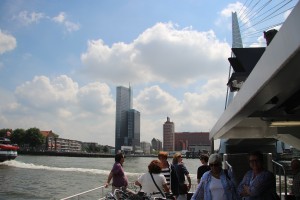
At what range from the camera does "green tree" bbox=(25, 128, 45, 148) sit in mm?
160375

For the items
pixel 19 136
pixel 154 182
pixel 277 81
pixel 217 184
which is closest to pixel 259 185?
pixel 217 184

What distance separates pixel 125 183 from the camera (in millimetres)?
8703

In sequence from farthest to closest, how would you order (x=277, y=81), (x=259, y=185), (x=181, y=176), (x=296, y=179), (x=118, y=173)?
1. (x=118, y=173)
2. (x=181, y=176)
3. (x=296, y=179)
4. (x=259, y=185)
5. (x=277, y=81)

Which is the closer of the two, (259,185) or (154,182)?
(259,185)

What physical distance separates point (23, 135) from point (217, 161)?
16588 centimetres

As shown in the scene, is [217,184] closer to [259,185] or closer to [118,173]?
[259,185]

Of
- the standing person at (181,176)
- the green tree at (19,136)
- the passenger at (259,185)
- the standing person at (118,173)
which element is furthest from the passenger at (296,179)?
the green tree at (19,136)

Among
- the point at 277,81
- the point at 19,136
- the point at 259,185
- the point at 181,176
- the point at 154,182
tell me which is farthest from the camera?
the point at 19,136

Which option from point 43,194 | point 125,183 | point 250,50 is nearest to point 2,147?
point 43,194

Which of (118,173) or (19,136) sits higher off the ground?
(19,136)

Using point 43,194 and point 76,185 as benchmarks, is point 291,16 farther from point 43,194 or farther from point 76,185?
point 76,185

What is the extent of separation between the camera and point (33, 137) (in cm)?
16038

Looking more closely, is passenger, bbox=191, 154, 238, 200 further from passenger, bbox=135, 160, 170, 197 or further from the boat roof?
passenger, bbox=135, 160, 170, 197

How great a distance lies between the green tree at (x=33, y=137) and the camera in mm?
160375
